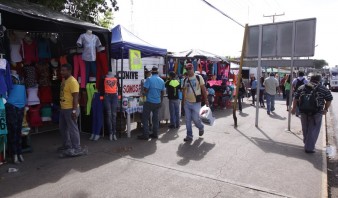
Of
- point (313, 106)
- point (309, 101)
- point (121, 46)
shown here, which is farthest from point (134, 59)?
point (313, 106)

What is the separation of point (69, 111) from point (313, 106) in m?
5.20

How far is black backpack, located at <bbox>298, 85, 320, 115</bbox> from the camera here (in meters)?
6.07

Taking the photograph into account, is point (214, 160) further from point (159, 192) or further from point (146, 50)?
point (146, 50)

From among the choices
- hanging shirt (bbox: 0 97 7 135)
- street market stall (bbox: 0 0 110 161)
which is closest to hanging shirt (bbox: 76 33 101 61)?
street market stall (bbox: 0 0 110 161)

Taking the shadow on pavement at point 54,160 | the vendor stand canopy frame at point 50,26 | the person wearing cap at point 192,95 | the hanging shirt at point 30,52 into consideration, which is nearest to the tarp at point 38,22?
the vendor stand canopy frame at point 50,26

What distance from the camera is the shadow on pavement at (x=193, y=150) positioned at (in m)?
5.73

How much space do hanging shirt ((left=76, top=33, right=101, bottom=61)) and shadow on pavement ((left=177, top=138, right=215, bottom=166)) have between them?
308 centimetres

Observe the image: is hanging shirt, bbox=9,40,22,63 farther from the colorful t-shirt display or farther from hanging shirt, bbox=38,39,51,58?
the colorful t-shirt display

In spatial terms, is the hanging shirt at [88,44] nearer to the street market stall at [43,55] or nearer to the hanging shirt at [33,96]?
the street market stall at [43,55]

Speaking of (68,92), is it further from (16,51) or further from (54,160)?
(16,51)

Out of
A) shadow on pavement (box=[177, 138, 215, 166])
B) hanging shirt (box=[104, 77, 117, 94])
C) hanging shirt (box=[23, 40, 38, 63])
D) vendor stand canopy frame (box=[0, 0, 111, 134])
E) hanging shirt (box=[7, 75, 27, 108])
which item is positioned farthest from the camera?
hanging shirt (box=[23, 40, 38, 63])

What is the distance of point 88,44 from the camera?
21.8 feet

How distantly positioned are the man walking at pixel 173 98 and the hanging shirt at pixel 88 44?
8.31ft

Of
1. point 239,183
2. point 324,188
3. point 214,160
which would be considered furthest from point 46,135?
point 324,188
